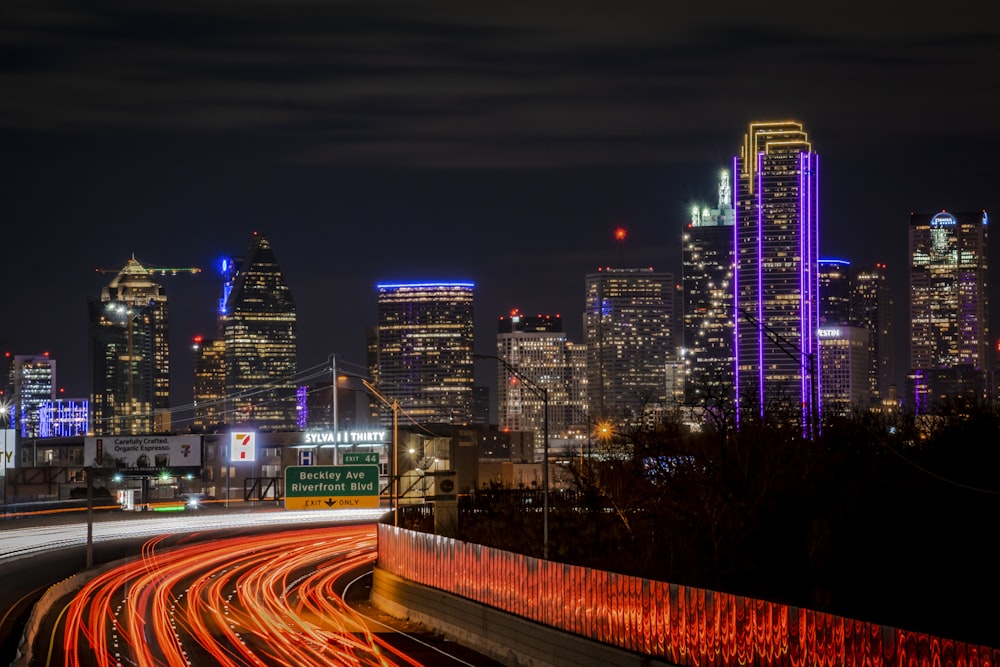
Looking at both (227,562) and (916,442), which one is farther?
(227,562)

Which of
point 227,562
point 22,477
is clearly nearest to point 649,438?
point 227,562

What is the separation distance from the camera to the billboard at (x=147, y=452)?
370ft

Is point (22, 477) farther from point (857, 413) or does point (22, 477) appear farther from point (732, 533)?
point (732, 533)

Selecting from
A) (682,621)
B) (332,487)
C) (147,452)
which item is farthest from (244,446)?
(682,621)

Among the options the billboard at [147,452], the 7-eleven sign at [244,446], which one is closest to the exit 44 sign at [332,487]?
the 7-eleven sign at [244,446]

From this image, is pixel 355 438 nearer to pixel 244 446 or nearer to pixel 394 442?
pixel 244 446

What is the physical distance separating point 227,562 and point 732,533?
34.7m

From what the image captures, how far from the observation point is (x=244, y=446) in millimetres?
105875

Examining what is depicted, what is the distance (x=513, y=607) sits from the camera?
35.5 meters

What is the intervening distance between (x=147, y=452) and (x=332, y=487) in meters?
58.8

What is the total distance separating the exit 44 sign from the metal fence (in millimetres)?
18802

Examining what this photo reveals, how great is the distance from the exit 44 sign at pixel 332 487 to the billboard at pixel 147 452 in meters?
56.7

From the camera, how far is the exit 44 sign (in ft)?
192

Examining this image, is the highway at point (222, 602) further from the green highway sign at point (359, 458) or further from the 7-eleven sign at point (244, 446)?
the 7-eleven sign at point (244, 446)
